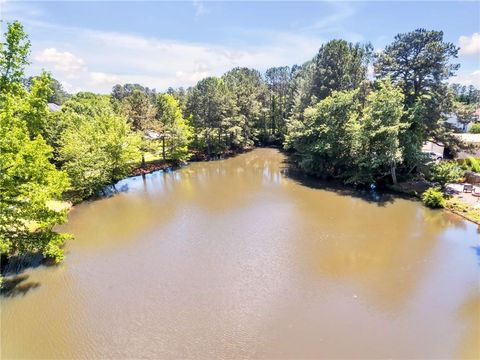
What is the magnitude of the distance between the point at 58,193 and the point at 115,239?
4.43 m

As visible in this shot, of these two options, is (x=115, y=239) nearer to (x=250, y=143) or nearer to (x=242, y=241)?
(x=242, y=241)

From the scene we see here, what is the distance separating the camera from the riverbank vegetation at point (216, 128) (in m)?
11.5

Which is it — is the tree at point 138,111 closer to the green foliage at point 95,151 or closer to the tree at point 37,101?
the green foliage at point 95,151

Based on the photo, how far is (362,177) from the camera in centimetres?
2431

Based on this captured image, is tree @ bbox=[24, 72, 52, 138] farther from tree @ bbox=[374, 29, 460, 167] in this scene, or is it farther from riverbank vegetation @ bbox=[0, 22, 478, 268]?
tree @ bbox=[374, 29, 460, 167]

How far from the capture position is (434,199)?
19500 mm

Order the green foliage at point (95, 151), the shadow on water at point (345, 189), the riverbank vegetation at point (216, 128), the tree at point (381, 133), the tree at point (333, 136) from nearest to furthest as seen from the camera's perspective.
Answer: the riverbank vegetation at point (216, 128), the tree at point (381, 133), the shadow on water at point (345, 189), the green foliage at point (95, 151), the tree at point (333, 136)

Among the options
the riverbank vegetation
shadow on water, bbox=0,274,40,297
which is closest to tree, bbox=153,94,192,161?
the riverbank vegetation

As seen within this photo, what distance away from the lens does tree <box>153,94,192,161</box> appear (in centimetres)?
3316

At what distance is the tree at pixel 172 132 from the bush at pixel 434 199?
24.6 meters

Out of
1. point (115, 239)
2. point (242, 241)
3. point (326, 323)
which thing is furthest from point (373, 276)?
point (115, 239)

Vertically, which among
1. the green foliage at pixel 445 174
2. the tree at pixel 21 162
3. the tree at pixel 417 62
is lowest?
the green foliage at pixel 445 174

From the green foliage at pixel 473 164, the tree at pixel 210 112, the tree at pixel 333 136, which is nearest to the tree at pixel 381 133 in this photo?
the tree at pixel 333 136

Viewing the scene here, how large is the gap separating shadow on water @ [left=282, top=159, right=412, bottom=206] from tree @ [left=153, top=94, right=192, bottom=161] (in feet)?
41.4
